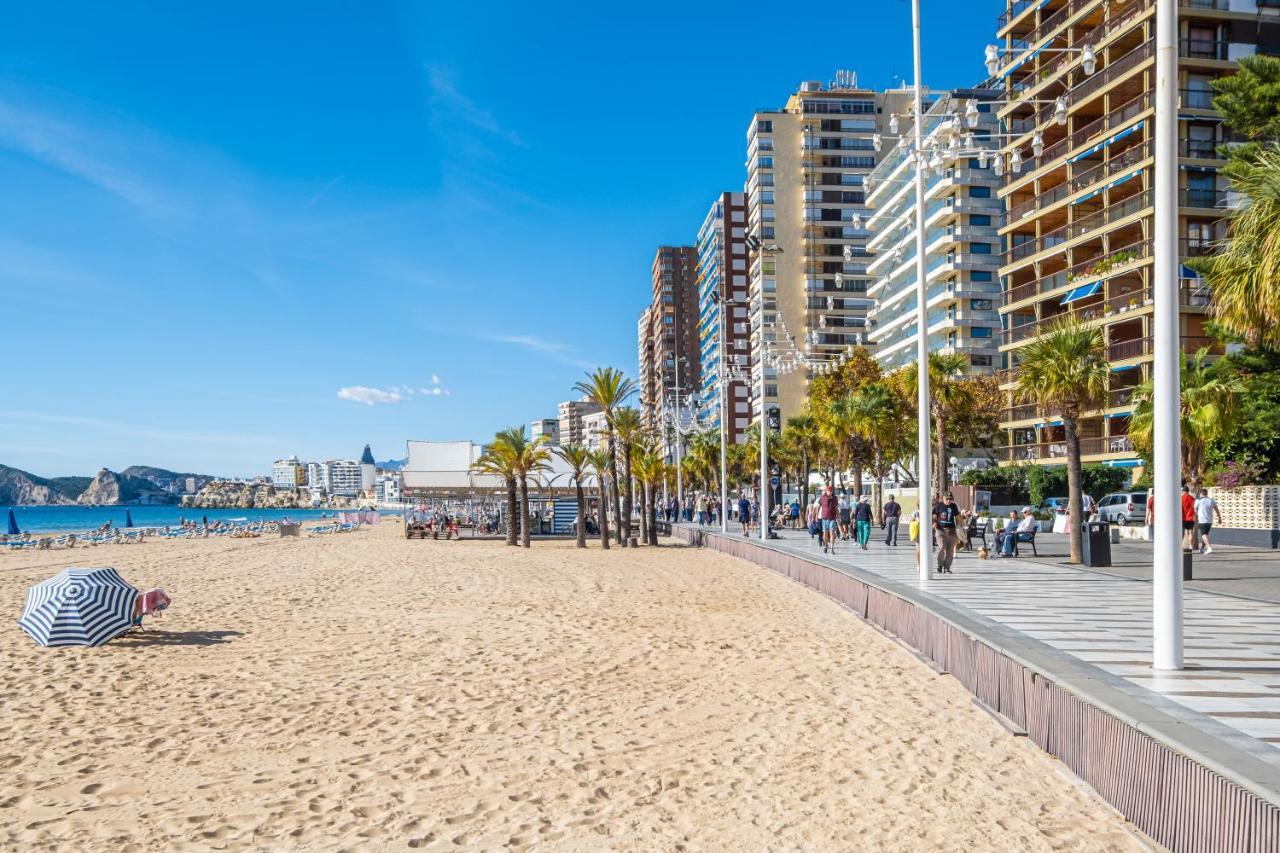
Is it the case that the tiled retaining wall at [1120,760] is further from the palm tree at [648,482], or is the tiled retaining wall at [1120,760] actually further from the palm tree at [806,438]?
the palm tree at [806,438]

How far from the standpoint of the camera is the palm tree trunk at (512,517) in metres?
39.0

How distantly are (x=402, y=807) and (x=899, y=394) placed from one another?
139 ft

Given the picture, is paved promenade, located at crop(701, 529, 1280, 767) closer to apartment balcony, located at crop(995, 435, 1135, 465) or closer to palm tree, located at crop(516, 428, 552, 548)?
palm tree, located at crop(516, 428, 552, 548)

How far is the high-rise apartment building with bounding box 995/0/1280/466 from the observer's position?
143 ft

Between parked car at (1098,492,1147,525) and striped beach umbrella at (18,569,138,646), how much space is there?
32.1m

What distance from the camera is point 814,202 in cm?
9019

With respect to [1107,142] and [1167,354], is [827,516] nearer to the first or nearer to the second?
[1167,354]

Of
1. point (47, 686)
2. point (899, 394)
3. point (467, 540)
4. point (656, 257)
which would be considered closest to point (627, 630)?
point (47, 686)

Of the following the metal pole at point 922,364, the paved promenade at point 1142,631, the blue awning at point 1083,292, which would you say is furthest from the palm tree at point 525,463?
the blue awning at point 1083,292

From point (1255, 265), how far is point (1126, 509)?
27908 millimetres

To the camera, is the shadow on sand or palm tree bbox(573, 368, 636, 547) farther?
palm tree bbox(573, 368, 636, 547)

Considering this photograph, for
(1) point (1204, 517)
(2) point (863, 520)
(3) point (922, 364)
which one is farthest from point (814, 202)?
(3) point (922, 364)

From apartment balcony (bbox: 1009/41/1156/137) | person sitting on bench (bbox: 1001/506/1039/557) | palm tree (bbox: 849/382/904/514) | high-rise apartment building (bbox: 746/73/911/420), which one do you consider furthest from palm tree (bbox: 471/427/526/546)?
high-rise apartment building (bbox: 746/73/911/420)

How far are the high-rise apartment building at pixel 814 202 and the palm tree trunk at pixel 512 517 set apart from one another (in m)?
53.1
